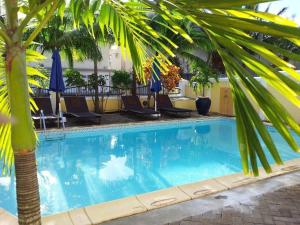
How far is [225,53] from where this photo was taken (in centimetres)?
135

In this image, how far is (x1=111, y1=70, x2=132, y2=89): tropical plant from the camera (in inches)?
709

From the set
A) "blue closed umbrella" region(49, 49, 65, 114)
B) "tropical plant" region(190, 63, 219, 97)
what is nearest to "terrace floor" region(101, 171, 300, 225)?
"blue closed umbrella" region(49, 49, 65, 114)

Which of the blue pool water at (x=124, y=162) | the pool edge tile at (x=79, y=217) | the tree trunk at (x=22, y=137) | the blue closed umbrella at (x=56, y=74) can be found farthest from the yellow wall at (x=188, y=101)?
the tree trunk at (x=22, y=137)

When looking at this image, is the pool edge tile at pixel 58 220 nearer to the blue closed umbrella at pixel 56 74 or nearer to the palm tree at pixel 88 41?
the blue closed umbrella at pixel 56 74

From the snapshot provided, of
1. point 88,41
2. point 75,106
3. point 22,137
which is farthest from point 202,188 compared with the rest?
point 88,41

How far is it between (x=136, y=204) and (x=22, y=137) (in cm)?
287

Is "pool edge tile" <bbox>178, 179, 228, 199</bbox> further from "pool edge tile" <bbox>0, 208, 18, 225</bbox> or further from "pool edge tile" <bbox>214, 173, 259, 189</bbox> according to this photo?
"pool edge tile" <bbox>0, 208, 18, 225</bbox>

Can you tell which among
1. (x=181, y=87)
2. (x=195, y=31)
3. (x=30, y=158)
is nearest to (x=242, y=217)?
(x=30, y=158)

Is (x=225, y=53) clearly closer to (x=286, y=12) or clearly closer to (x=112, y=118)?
(x=112, y=118)

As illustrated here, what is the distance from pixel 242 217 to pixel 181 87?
1626 cm

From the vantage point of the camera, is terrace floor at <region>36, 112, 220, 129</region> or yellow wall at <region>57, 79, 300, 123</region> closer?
terrace floor at <region>36, 112, 220, 129</region>

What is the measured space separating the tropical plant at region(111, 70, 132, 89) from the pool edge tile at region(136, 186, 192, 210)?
43.7 feet

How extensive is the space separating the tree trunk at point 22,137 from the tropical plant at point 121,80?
16.1m

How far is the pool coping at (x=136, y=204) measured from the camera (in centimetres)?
409
